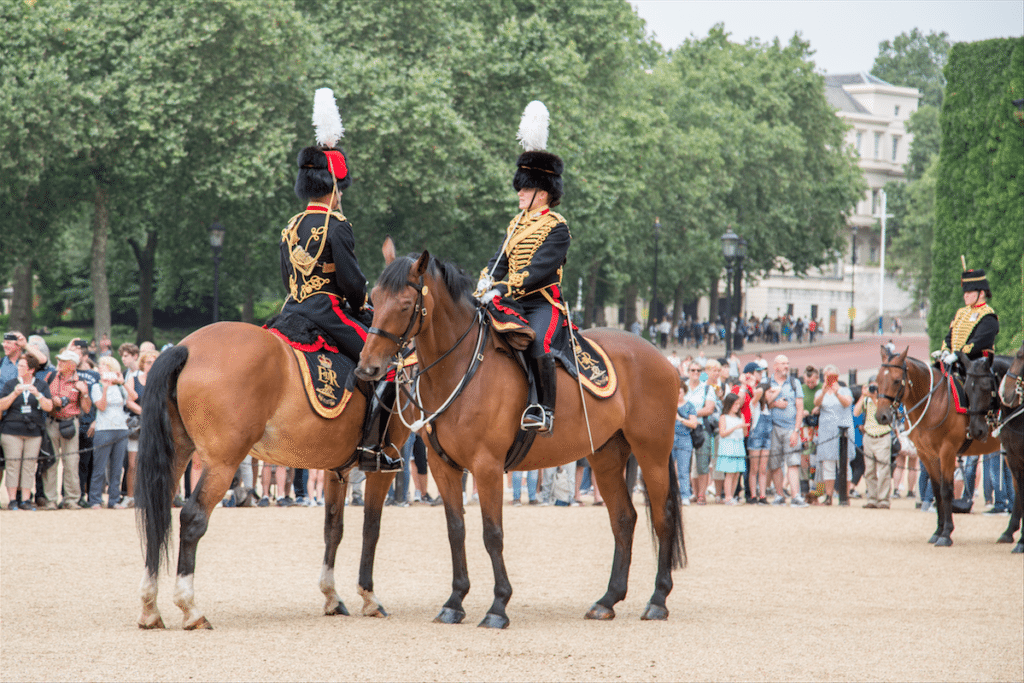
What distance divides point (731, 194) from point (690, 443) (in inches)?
1535

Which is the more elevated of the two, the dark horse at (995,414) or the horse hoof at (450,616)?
the dark horse at (995,414)

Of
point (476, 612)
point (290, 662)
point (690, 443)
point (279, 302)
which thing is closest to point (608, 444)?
point (476, 612)

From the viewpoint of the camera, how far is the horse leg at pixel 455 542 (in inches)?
332

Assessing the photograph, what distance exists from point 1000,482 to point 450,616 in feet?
41.8

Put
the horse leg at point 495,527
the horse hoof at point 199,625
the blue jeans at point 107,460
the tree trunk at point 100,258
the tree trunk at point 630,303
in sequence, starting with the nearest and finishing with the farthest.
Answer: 1. the horse hoof at point 199,625
2. the horse leg at point 495,527
3. the blue jeans at point 107,460
4. the tree trunk at point 100,258
5. the tree trunk at point 630,303

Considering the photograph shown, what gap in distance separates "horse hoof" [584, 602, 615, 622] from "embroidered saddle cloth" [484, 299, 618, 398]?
1576 millimetres

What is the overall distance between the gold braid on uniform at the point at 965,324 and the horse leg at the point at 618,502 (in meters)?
6.33

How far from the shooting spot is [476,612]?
9016 millimetres

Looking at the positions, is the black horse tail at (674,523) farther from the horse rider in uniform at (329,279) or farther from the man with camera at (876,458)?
the man with camera at (876,458)

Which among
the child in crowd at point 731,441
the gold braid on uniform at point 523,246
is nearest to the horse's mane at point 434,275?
the gold braid on uniform at point 523,246

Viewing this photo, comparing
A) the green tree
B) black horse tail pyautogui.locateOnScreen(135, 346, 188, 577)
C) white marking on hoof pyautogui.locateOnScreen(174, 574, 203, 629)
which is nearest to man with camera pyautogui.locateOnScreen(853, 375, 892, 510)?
white marking on hoof pyautogui.locateOnScreen(174, 574, 203, 629)

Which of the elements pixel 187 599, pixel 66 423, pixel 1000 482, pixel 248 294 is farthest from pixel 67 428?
pixel 248 294

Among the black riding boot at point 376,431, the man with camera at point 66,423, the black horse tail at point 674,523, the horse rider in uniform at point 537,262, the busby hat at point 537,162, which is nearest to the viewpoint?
the horse rider in uniform at point 537,262

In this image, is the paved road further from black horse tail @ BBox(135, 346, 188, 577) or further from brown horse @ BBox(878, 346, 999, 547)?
black horse tail @ BBox(135, 346, 188, 577)
